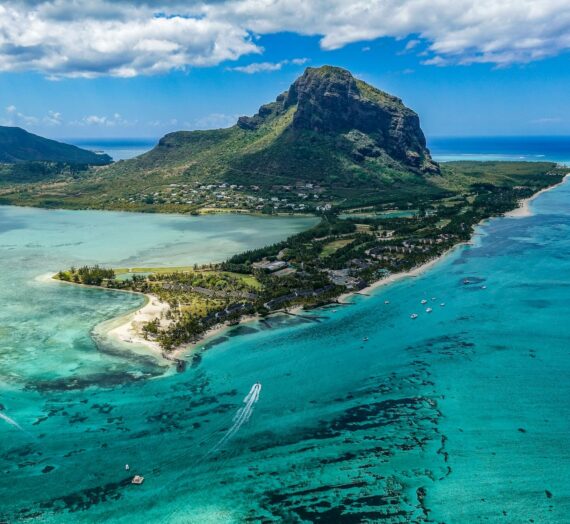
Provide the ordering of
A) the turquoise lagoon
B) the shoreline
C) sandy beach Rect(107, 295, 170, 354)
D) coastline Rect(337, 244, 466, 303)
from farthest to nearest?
coastline Rect(337, 244, 466, 303), sandy beach Rect(107, 295, 170, 354), the shoreline, the turquoise lagoon

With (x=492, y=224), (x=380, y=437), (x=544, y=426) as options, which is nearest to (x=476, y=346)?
(x=544, y=426)

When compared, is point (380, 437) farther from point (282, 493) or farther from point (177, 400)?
point (177, 400)

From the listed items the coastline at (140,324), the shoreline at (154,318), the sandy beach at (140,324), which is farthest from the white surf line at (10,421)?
the sandy beach at (140,324)

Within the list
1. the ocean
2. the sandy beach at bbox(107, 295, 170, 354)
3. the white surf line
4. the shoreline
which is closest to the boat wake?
the ocean

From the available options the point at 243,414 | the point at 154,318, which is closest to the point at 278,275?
the point at 154,318

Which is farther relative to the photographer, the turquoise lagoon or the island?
the island

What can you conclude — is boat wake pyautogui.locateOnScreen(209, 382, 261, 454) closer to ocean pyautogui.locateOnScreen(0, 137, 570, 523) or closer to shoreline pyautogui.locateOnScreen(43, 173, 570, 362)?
ocean pyautogui.locateOnScreen(0, 137, 570, 523)

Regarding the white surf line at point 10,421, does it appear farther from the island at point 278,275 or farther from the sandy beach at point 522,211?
the sandy beach at point 522,211
